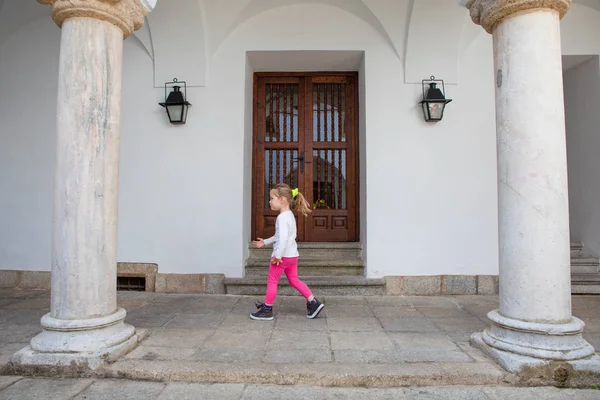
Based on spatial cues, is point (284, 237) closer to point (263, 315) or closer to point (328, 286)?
point (263, 315)

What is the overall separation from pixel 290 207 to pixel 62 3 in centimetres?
269

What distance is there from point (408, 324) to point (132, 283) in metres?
3.80

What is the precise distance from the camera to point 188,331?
12.3 ft

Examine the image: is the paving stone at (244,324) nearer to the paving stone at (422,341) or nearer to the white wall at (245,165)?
the paving stone at (422,341)

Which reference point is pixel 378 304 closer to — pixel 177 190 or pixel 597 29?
pixel 177 190

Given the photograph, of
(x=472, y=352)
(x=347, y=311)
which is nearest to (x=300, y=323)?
(x=347, y=311)

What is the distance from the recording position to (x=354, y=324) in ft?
13.2

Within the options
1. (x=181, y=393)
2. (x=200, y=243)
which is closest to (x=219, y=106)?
(x=200, y=243)

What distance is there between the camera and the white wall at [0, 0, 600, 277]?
555cm

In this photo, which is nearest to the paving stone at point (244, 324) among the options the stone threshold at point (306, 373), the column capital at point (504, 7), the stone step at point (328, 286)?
the stone threshold at point (306, 373)

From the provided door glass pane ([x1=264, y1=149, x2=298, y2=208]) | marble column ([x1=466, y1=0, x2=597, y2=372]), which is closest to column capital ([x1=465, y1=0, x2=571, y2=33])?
marble column ([x1=466, y1=0, x2=597, y2=372])

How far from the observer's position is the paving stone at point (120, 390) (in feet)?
8.52

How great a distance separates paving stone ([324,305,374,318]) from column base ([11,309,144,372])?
2.12 metres

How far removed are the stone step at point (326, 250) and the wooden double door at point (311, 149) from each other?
0.81 feet
